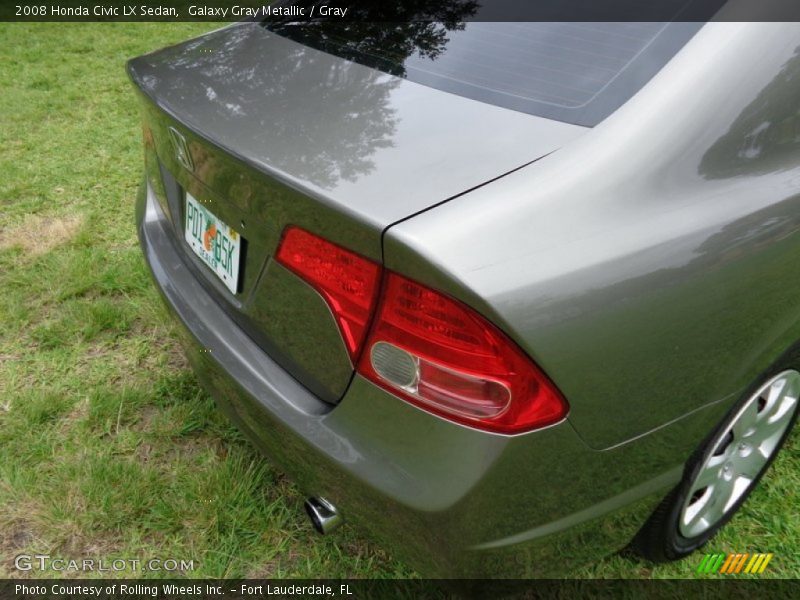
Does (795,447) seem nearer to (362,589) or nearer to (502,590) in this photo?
(502,590)

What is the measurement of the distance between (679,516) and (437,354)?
34.6 inches

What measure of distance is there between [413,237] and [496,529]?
→ 22.9 inches

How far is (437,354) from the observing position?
123cm

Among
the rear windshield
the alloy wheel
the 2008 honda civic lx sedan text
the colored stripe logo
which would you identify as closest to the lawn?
the colored stripe logo

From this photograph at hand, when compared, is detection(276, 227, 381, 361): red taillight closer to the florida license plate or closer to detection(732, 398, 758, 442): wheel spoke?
the florida license plate

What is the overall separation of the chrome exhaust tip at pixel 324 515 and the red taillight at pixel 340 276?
0.39 m

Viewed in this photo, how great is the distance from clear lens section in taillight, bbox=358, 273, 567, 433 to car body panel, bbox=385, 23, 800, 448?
1.3 inches

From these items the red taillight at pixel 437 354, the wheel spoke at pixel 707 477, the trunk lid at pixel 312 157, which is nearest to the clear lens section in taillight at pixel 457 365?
the red taillight at pixel 437 354

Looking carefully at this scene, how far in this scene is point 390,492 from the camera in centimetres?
132

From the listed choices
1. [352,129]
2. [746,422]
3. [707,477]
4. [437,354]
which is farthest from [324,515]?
[746,422]

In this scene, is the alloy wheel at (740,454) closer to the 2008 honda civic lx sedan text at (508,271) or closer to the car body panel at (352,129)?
the 2008 honda civic lx sedan text at (508,271)

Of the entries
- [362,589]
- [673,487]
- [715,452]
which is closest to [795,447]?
[715,452]

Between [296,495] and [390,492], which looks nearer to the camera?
[390,492]

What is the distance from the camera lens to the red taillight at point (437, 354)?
1.20m
